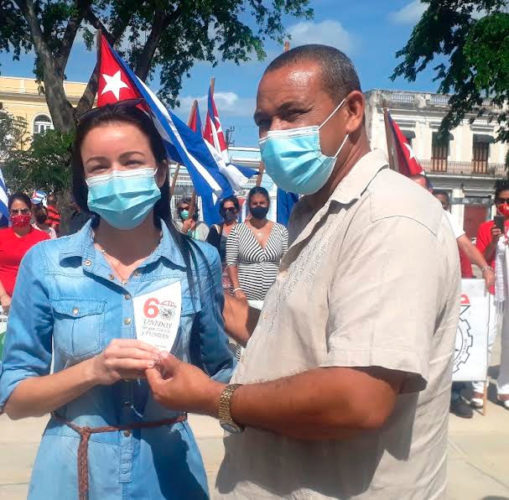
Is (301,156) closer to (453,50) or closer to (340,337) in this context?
(340,337)

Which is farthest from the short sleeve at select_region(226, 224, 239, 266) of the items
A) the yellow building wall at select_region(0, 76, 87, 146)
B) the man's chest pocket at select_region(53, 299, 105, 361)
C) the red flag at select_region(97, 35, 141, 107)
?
the yellow building wall at select_region(0, 76, 87, 146)

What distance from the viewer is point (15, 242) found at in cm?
673

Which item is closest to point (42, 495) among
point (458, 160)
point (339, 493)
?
point (339, 493)

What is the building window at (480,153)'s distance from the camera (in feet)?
160

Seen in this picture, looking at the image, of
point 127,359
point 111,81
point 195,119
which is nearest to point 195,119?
point 195,119

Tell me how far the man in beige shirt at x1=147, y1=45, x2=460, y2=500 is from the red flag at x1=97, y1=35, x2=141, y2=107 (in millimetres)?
3906

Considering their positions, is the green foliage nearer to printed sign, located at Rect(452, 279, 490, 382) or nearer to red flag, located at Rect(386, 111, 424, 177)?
red flag, located at Rect(386, 111, 424, 177)

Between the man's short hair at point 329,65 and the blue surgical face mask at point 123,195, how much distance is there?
58 centimetres

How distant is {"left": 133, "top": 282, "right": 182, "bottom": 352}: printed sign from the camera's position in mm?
1777

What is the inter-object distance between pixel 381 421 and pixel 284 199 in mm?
6383

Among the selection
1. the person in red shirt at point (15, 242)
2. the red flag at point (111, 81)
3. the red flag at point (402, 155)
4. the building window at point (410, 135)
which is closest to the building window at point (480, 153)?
the building window at point (410, 135)

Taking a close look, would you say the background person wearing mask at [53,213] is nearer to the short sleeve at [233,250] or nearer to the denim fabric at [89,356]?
the short sleeve at [233,250]

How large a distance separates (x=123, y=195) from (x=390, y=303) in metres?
0.98

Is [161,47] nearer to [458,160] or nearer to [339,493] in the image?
[339,493]
